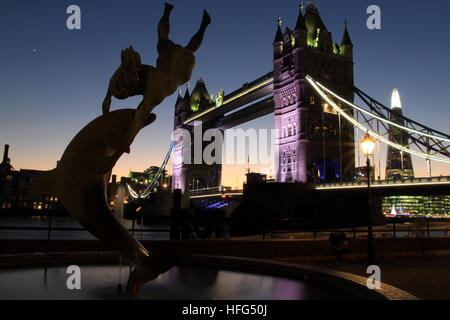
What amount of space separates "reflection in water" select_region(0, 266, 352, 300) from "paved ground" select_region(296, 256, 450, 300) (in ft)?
6.92

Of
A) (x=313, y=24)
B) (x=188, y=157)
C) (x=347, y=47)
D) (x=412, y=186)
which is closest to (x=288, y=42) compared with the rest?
(x=313, y=24)

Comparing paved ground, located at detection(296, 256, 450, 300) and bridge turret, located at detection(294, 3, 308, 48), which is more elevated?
bridge turret, located at detection(294, 3, 308, 48)

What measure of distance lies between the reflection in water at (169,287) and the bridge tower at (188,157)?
71.8 meters

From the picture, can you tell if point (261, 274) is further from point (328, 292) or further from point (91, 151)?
point (91, 151)

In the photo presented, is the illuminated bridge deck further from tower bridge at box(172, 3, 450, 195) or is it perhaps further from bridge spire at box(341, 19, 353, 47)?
bridge spire at box(341, 19, 353, 47)

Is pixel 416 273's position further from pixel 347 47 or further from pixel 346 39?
pixel 346 39

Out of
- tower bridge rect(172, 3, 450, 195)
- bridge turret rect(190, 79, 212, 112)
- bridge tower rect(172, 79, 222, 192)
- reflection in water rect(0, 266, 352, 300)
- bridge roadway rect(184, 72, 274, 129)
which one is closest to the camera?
reflection in water rect(0, 266, 352, 300)

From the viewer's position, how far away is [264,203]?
3706cm

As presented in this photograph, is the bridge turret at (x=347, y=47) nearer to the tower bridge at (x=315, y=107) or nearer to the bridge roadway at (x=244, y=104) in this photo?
the tower bridge at (x=315, y=107)

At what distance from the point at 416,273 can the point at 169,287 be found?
5603mm

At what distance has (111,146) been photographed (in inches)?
195

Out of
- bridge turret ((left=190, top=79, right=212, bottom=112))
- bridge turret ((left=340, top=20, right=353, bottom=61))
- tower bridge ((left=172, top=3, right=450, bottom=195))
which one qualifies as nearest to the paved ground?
tower bridge ((left=172, top=3, right=450, bottom=195))

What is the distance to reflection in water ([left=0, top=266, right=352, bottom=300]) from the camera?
4977mm
